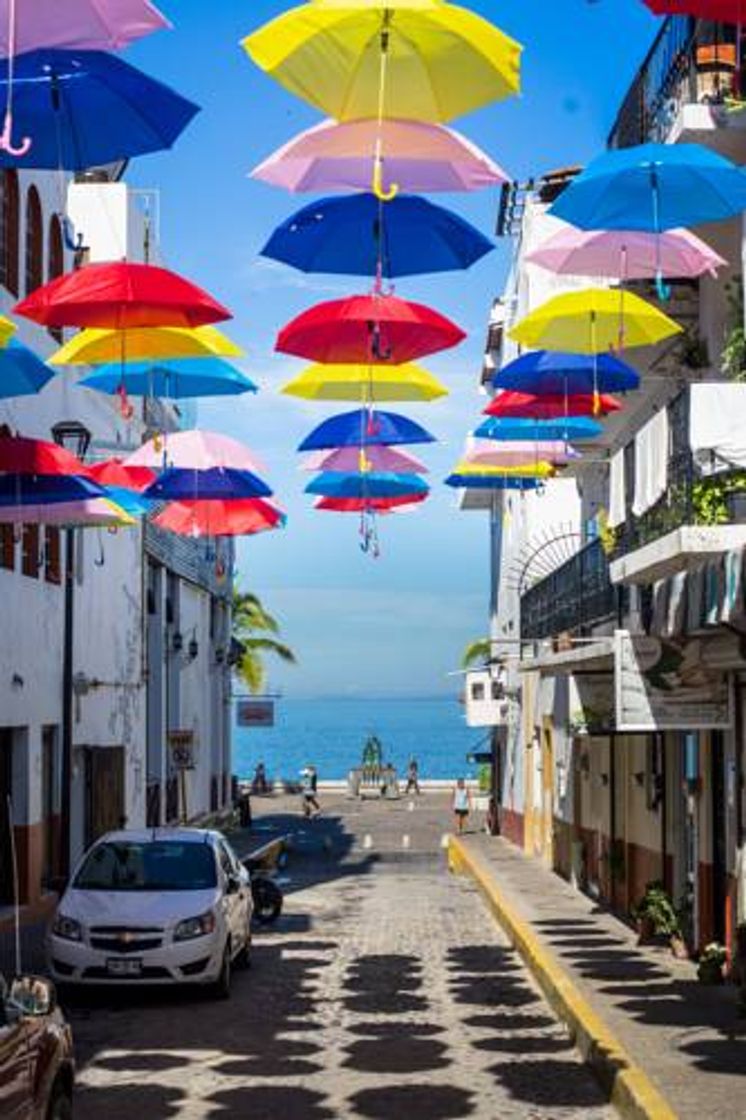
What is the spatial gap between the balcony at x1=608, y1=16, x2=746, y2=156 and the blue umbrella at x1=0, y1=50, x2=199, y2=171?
6.12 m

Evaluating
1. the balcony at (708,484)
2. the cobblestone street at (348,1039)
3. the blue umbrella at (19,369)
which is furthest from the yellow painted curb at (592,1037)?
the blue umbrella at (19,369)

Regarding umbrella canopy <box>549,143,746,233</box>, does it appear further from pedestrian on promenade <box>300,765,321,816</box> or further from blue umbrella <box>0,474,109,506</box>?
pedestrian on promenade <box>300,765,321,816</box>

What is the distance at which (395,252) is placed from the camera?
15.0 m

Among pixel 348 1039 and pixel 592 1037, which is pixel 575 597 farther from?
pixel 592 1037

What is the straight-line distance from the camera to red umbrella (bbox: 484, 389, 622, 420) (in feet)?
67.2

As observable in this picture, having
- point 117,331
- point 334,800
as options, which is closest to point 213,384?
point 117,331

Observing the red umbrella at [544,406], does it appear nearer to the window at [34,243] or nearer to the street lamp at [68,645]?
the street lamp at [68,645]

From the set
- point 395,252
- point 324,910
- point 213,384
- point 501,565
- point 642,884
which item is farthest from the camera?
point 501,565

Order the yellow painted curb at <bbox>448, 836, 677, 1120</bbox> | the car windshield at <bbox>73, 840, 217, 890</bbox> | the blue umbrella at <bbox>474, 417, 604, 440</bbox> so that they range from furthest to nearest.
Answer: the blue umbrella at <bbox>474, 417, 604, 440</bbox>
the car windshield at <bbox>73, 840, 217, 890</bbox>
the yellow painted curb at <bbox>448, 836, 677, 1120</bbox>

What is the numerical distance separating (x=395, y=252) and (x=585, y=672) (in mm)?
11800

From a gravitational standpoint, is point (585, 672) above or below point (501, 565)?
below

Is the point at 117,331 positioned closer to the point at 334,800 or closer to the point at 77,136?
the point at 77,136

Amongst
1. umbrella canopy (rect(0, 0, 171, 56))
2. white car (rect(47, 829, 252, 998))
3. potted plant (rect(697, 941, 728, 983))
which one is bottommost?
potted plant (rect(697, 941, 728, 983))

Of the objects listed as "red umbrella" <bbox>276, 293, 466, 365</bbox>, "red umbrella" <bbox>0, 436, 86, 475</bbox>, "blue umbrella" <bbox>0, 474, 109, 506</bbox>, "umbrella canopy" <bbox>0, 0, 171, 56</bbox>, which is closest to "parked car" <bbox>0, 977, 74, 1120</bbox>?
"umbrella canopy" <bbox>0, 0, 171, 56</bbox>
